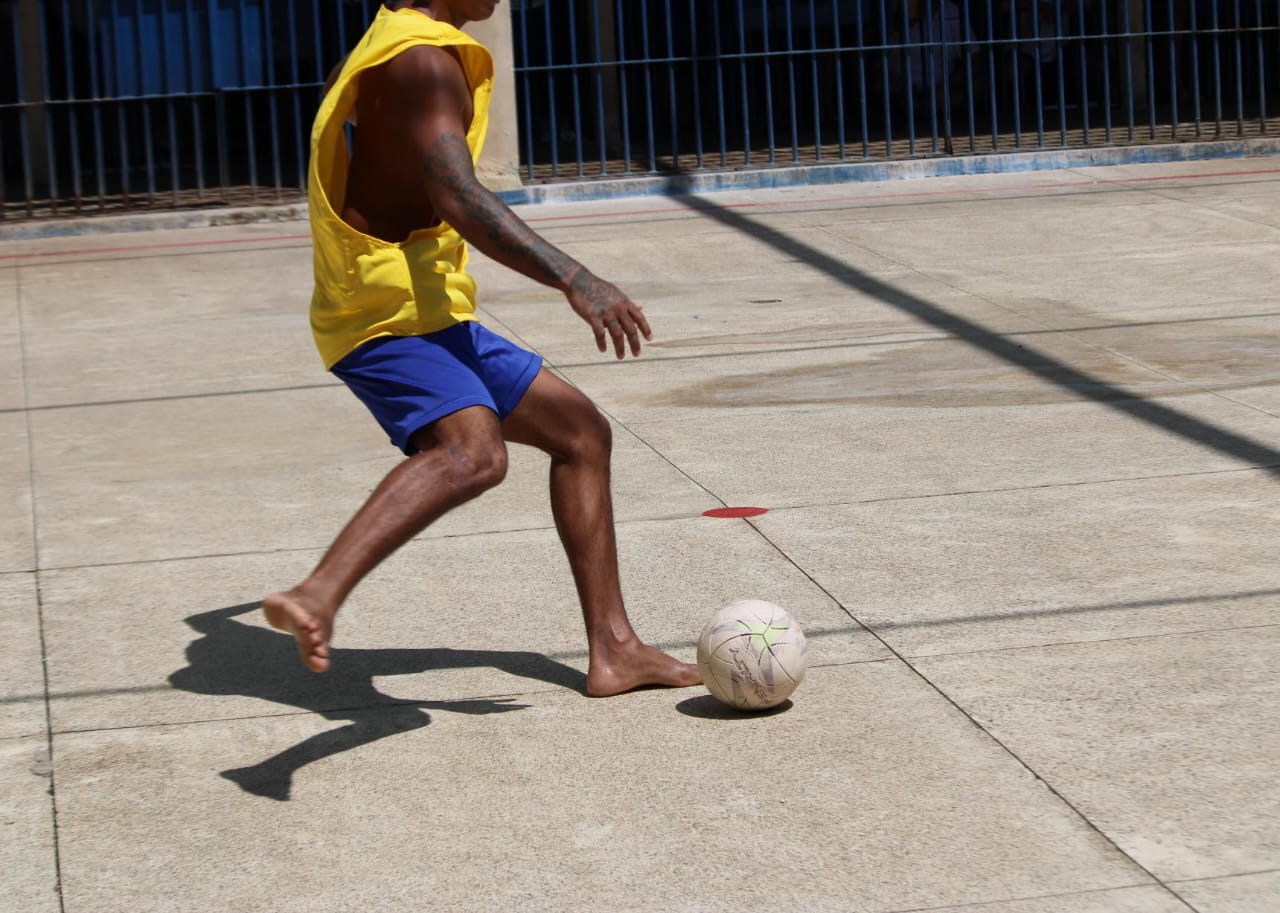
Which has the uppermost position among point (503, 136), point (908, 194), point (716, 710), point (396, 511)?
point (503, 136)

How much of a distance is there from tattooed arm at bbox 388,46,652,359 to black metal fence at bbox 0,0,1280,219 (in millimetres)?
10676

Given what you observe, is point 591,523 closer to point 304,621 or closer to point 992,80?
point 304,621

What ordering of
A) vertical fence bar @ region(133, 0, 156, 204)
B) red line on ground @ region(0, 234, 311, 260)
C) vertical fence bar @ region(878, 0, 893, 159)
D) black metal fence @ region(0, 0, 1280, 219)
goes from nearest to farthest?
1. red line on ground @ region(0, 234, 311, 260)
2. vertical fence bar @ region(133, 0, 156, 204)
3. black metal fence @ region(0, 0, 1280, 219)
4. vertical fence bar @ region(878, 0, 893, 159)

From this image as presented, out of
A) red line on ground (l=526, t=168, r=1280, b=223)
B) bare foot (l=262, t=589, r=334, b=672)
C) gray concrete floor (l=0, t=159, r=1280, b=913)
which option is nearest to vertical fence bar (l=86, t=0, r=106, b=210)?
red line on ground (l=526, t=168, r=1280, b=223)

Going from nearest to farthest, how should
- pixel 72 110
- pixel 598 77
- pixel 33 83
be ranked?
1. pixel 72 110
2. pixel 598 77
3. pixel 33 83

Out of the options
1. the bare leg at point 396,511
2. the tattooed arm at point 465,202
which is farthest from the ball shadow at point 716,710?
the tattooed arm at point 465,202

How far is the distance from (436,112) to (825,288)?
6.71 m

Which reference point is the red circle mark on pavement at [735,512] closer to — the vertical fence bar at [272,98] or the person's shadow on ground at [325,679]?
the person's shadow on ground at [325,679]

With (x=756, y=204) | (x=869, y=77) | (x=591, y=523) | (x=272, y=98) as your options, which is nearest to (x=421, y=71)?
(x=591, y=523)

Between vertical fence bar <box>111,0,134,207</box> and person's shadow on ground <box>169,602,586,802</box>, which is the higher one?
vertical fence bar <box>111,0,134,207</box>

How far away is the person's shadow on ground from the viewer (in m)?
4.21

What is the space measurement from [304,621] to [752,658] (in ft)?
3.39

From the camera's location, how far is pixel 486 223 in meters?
3.97

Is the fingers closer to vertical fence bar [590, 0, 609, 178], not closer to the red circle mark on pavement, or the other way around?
the red circle mark on pavement
